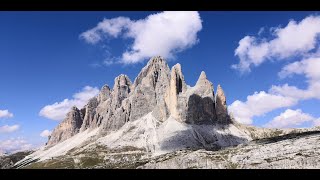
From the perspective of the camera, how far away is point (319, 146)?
7741 inches
